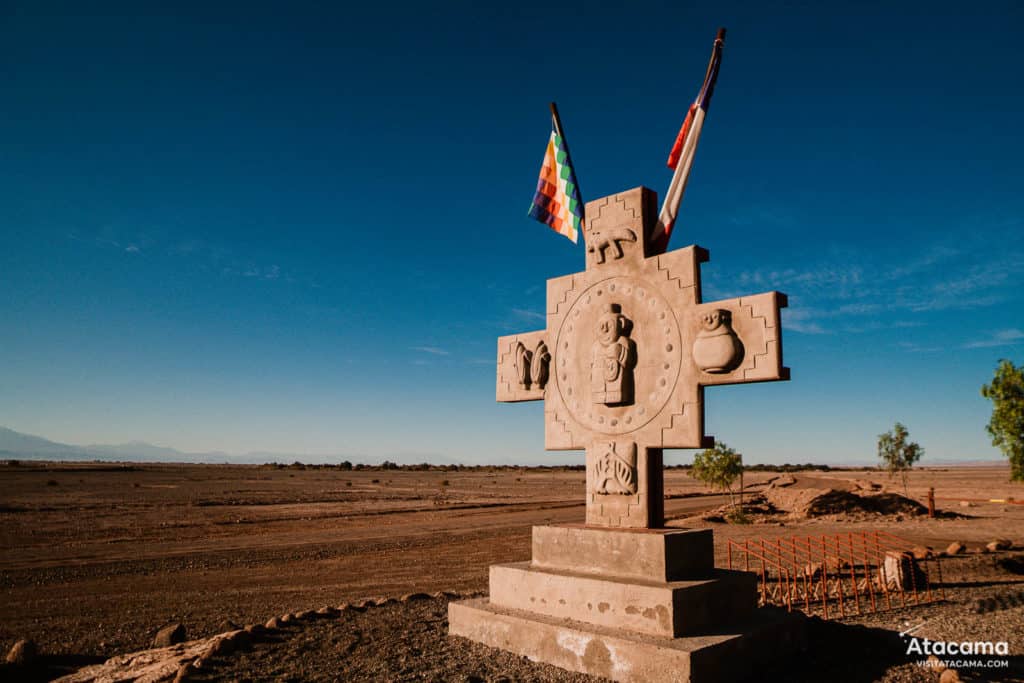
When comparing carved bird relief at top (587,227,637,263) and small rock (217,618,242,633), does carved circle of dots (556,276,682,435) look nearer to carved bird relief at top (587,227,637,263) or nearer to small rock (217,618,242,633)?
carved bird relief at top (587,227,637,263)

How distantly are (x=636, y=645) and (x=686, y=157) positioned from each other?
585 cm

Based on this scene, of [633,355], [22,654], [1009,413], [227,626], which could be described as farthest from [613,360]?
[1009,413]

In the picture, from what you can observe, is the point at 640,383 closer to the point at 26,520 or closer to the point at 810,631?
the point at 810,631

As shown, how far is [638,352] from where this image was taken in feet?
25.3

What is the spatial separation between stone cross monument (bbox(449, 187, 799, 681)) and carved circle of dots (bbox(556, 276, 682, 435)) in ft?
0.06

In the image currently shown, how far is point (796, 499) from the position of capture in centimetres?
3372

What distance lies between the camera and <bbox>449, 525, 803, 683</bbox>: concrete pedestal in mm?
6074

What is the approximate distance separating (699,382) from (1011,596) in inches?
369

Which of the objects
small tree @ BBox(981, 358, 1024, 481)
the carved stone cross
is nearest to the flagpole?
the carved stone cross

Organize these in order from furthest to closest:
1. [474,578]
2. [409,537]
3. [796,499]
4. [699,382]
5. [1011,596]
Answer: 1. [796,499]
2. [409,537]
3. [474,578]
4. [1011,596]
5. [699,382]

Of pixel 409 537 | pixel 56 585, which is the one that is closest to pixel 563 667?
pixel 56 585

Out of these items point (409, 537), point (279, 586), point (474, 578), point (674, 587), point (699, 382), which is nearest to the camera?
point (674, 587)

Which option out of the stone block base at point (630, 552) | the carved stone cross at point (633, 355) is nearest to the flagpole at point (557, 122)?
the carved stone cross at point (633, 355)

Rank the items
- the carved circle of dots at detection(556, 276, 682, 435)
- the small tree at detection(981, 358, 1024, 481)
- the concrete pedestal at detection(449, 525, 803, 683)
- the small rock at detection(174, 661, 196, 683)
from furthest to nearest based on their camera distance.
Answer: the small tree at detection(981, 358, 1024, 481)
the carved circle of dots at detection(556, 276, 682, 435)
the small rock at detection(174, 661, 196, 683)
the concrete pedestal at detection(449, 525, 803, 683)
